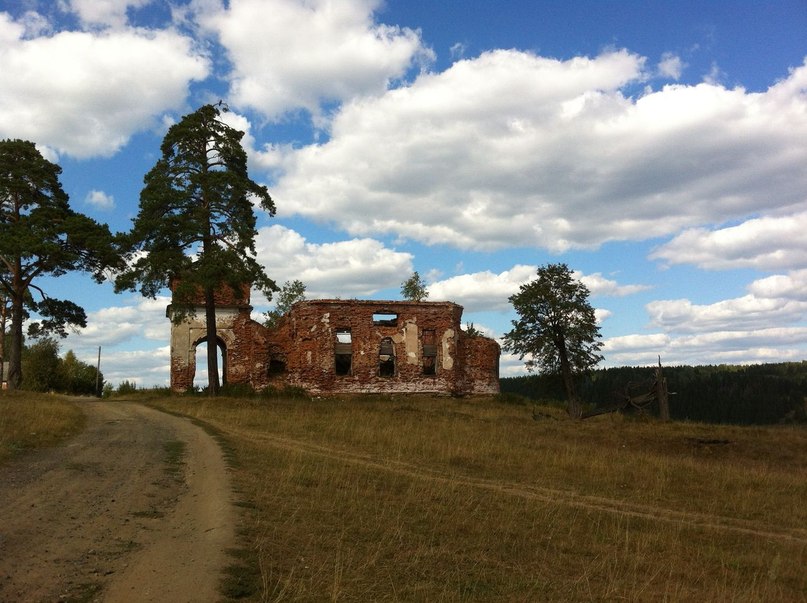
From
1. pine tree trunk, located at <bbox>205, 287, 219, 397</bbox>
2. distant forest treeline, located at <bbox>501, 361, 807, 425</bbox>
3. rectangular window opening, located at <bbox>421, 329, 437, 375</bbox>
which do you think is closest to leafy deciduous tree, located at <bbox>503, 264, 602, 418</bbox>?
rectangular window opening, located at <bbox>421, 329, 437, 375</bbox>

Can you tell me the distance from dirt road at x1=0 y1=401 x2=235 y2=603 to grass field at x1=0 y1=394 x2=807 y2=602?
429 mm

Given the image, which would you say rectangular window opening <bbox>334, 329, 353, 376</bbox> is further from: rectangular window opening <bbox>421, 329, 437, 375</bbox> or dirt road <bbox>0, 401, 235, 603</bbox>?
dirt road <bbox>0, 401, 235, 603</bbox>

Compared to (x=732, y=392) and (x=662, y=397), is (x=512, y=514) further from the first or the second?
(x=732, y=392)

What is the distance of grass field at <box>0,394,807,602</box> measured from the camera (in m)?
6.62

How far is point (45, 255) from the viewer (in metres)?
27.6

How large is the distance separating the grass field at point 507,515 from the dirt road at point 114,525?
429mm

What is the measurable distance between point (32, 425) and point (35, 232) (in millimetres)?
15121

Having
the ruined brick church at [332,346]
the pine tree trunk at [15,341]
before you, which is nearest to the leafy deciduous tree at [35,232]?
the pine tree trunk at [15,341]

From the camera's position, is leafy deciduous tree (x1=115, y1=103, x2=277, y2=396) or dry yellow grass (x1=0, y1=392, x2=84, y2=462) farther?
leafy deciduous tree (x1=115, y1=103, x2=277, y2=396)

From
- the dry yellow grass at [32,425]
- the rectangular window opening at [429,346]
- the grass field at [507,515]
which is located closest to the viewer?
the grass field at [507,515]

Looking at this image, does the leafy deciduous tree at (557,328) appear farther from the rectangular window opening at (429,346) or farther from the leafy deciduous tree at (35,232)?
the leafy deciduous tree at (35,232)

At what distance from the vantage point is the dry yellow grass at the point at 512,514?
669cm

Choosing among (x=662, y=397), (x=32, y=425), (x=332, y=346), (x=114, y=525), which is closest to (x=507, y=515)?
Result: (x=114, y=525)

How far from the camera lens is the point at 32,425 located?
1536cm
